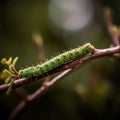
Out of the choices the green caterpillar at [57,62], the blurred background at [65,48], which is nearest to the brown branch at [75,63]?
the green caterpillar at [57,62]

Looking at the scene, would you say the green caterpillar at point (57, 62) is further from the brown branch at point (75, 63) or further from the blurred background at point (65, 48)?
the blurred background at point (65, 48)

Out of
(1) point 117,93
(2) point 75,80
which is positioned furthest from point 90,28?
(1) point 117,93

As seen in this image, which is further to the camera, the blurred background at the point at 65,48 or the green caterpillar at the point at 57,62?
the blurred background at the point at 65,48

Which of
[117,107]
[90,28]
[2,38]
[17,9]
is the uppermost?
[17,9]

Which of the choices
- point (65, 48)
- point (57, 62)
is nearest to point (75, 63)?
point (57, 62)

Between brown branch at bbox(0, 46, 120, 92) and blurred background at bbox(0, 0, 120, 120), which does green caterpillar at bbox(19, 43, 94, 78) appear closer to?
brown branch at bbox(0, 46, 120, 92)

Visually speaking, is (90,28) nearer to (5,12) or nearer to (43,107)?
(5,12)

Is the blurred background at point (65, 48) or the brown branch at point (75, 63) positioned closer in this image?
the brown branch at point (75, 63)

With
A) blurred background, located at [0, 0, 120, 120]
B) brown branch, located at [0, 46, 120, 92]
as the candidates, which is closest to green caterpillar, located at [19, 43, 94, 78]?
brown branch, located at [0, 46, 120, 92]

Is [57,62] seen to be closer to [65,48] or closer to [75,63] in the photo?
[75,63]
